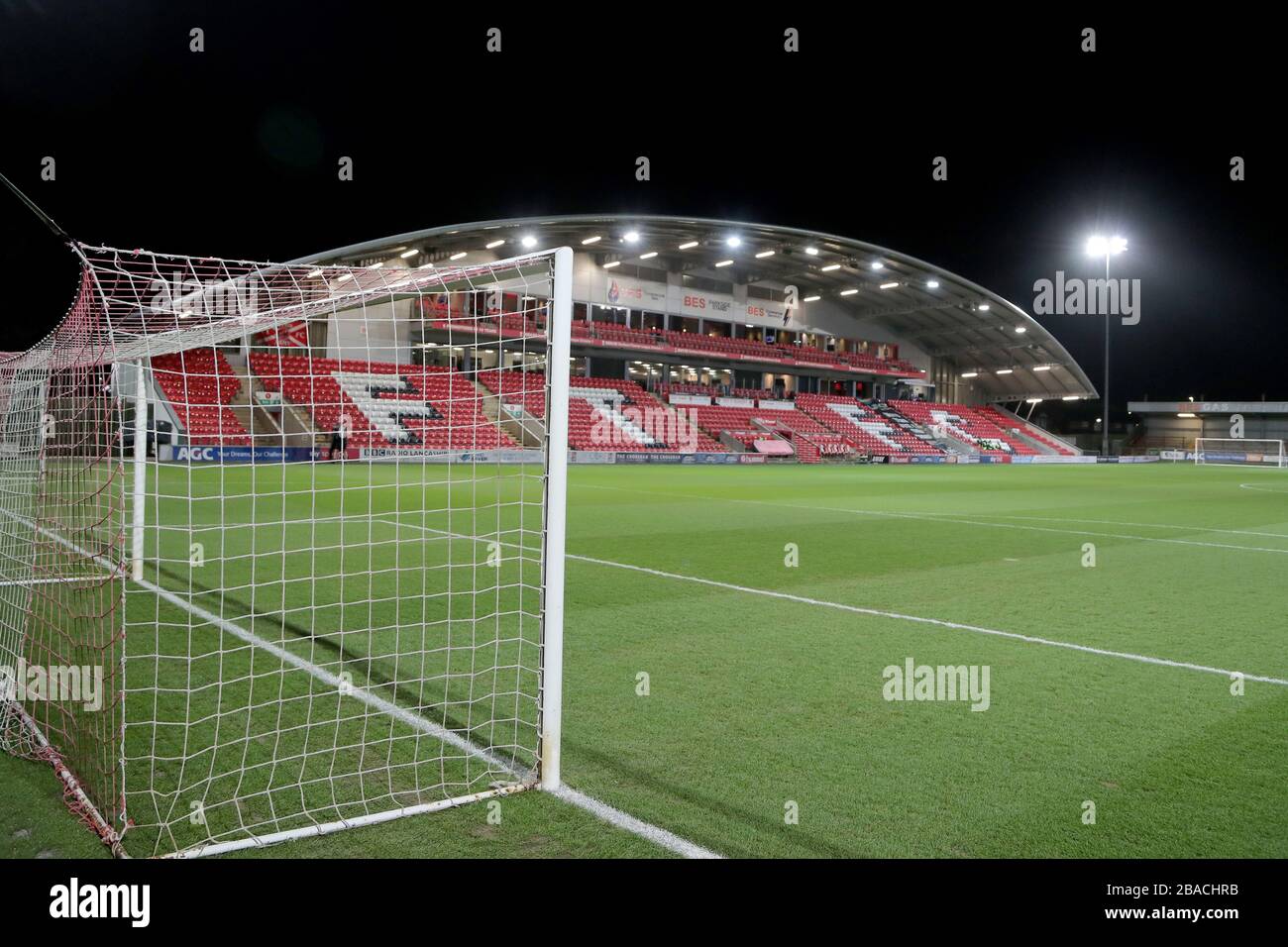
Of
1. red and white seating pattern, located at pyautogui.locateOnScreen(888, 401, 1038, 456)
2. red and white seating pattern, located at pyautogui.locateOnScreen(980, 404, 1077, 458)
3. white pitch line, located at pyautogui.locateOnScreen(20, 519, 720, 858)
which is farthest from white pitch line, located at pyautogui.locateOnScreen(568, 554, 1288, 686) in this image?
red and white seating pattern, located at pyautogui.locateOnScreen(980, 404, 1077, 458)

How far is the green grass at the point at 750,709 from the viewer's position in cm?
300

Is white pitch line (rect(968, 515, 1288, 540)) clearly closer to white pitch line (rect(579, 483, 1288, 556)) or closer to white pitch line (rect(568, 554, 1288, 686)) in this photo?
white pitch line (rect(579, 483, 1288, 556))

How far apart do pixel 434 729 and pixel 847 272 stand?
45.2 m

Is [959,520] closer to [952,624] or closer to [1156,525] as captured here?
[1156,525]

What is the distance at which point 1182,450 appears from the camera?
199 feet

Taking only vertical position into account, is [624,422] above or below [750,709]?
above

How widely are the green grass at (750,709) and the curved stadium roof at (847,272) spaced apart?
28.9m

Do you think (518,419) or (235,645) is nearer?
(235,645)

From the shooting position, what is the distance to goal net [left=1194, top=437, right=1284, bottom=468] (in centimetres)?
5193

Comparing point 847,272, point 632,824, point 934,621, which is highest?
point 847,272

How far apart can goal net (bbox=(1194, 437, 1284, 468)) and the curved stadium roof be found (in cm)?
840

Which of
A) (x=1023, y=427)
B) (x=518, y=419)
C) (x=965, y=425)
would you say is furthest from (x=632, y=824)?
(x=1023, y=427)

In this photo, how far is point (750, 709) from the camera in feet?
14.0
